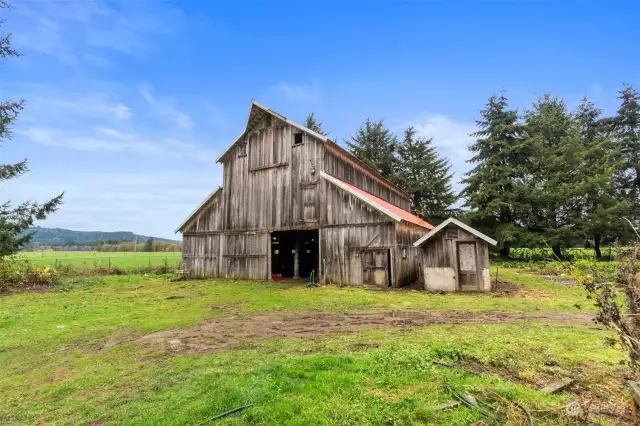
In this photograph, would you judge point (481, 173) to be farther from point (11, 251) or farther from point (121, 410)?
point (11, 251)

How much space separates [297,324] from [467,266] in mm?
10240

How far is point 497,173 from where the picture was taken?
106 ft

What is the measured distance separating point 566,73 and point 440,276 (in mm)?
10559

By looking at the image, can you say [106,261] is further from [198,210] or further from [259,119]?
[259,119]

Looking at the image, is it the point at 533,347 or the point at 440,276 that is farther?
the point at 440,276

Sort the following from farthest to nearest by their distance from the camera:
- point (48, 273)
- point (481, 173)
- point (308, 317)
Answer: point (481, 173)
point (48, 273)
point (308, 317)

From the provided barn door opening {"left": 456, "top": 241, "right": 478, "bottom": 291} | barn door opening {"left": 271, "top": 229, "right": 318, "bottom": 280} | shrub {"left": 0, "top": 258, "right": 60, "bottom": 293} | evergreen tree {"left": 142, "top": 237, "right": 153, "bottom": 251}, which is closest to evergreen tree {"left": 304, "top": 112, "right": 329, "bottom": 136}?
barn door opening {"left": 271, "top": 229, "right": 318, "bottom": 280}

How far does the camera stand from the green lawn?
4184 mm

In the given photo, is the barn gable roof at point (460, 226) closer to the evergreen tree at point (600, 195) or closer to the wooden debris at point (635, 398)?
the wooden debris at point (635, 398)

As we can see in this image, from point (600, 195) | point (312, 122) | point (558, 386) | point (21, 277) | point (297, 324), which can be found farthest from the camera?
point (312, 122)

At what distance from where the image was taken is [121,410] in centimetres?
468

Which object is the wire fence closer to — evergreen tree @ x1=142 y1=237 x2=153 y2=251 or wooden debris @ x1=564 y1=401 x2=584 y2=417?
evergreen tree @ x1=142 y1=237 x2=153 y2=251

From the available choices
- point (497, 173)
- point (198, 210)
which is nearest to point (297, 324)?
point (198, 210)

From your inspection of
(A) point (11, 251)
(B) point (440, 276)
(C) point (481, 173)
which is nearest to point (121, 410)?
(B) point (440, 276)
